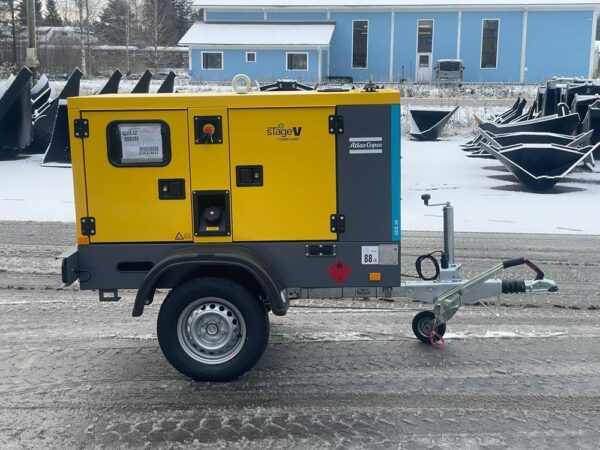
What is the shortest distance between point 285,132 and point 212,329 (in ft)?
5.38

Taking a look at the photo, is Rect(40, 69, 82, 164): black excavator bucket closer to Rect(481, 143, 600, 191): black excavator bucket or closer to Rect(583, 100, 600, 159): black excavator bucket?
Rect(481, 143, 600, 191): black excavator bucket

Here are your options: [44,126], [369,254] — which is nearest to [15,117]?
[44,126]

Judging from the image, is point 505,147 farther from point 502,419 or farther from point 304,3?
point 304,3

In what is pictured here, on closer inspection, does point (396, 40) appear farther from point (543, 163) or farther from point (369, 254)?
point (369, 254)

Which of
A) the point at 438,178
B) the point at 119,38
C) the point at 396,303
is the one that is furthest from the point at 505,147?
the point at 119,38

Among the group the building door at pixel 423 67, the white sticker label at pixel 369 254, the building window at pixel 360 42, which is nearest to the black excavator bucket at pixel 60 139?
the white sticker label at pixel 369 254

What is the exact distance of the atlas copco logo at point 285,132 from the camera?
6059mm

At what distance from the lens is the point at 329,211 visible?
6180 mm

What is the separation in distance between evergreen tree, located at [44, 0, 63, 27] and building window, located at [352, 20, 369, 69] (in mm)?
45458

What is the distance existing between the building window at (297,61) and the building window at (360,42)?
4.01 metres

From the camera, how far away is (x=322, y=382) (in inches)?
246

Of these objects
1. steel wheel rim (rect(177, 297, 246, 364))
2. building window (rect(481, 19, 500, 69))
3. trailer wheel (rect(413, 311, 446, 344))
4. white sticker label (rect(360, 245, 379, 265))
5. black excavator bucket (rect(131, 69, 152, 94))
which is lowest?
trailer wheel (rect(413, 311, 446, 344))

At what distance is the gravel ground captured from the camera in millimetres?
5316

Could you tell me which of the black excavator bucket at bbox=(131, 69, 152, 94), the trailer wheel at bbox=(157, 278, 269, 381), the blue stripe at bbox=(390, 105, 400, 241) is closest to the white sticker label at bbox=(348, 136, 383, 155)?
the blue stripe at bbox=(390, 105, 400, 241)
